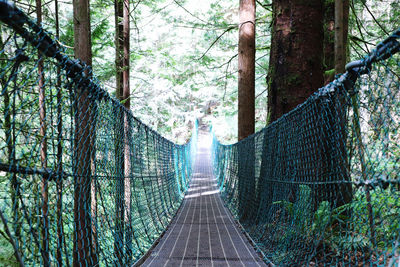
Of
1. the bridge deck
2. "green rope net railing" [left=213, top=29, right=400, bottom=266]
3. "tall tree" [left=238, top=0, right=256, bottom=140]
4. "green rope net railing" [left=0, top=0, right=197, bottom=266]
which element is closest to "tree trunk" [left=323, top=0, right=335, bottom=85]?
"tall tree" [left=238, top=0, right=256, bottom=140]

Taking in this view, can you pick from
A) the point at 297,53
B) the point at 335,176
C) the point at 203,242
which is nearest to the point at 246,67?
the point at 297,53

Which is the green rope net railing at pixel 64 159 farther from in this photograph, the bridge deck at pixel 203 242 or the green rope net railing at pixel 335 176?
the green rope net railing at pixel 335 176

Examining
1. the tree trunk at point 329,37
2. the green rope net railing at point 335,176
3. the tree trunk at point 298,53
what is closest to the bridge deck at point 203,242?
the green rope net railing at point 335,176

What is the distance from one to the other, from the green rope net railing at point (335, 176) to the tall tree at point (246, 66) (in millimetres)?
1730

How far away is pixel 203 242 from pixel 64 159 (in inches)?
61.8

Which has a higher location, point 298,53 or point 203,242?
point 298,53

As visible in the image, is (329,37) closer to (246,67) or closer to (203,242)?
(246,67)

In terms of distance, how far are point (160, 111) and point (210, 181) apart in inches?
234

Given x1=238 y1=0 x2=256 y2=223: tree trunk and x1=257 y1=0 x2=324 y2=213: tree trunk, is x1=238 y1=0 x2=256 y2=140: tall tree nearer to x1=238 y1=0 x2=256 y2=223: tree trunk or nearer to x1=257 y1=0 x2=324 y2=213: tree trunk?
x1=238 y1=0 x2=256 y2=223: tree trunk

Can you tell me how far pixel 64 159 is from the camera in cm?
260

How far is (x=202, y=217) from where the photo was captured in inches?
189

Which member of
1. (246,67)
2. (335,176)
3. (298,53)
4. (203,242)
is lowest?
(203,242)

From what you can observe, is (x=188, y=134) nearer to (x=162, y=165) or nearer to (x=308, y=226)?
(x=162, y=165)

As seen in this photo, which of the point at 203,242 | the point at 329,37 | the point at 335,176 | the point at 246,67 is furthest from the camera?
the point at 246,67
